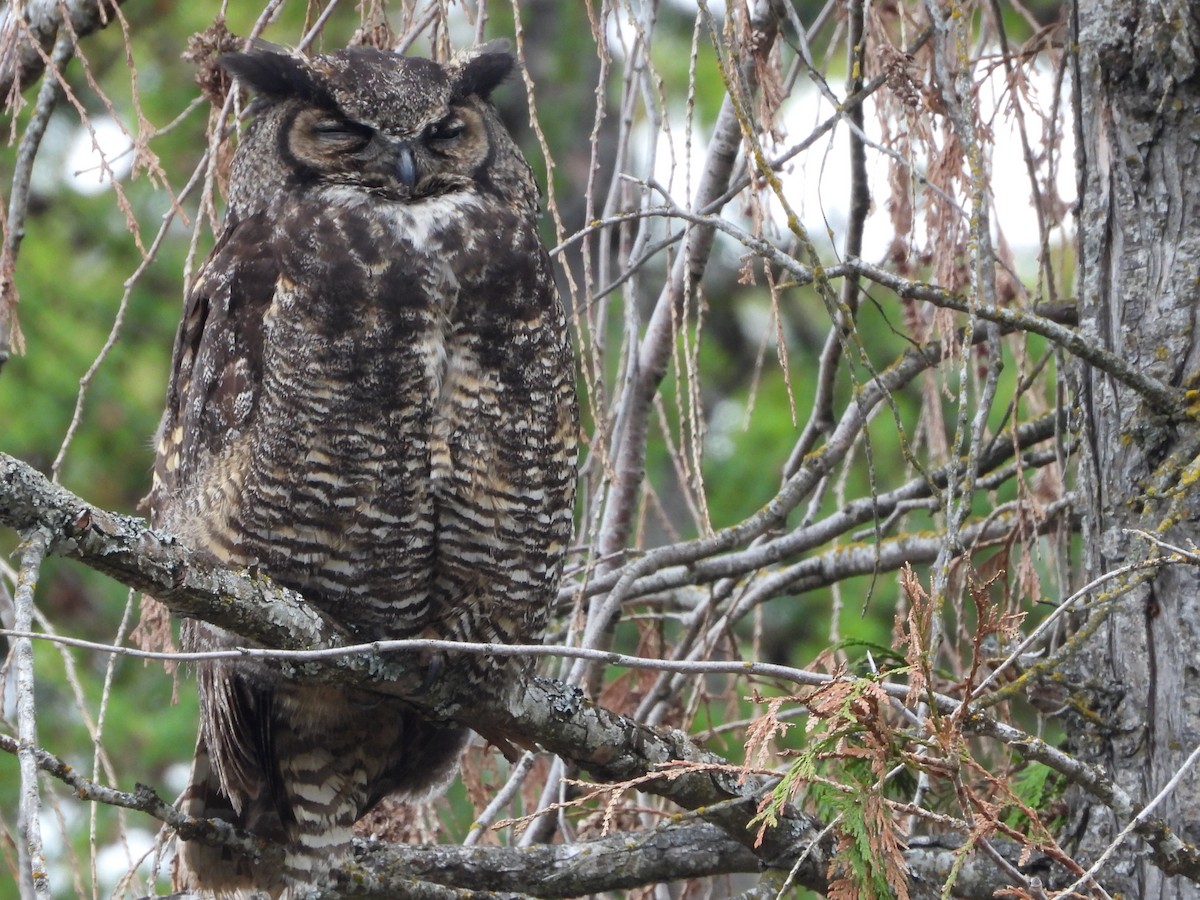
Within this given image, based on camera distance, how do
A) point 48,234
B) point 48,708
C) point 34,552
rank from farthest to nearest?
1. point 48,234
2. point 48,708
3. point 34,552

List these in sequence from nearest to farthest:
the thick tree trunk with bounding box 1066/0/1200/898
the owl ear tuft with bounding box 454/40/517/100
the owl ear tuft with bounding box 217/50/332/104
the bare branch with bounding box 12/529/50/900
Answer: the bare branch with bounding box 12/529/50/900 < the thick tree trunk with bounding box 1066/0/1200/898 < the owl ear tuft with bounding box 217/50/332/104 < the owl ear tuft with bounding box 454/40/517/100

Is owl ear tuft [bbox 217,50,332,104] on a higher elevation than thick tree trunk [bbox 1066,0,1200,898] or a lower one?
higher

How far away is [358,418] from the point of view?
2486mm

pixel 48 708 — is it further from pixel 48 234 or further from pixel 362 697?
pixel 362 697

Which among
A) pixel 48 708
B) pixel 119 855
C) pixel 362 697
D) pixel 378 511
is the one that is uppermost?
pixel 378 511

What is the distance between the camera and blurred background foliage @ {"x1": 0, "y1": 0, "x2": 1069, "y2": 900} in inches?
296

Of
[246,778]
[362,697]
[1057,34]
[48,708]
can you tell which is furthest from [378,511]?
[48,708]

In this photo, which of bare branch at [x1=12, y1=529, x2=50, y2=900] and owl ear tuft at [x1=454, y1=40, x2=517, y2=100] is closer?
bare branch at [x1=12, y1=529, x2=50, y2=900]

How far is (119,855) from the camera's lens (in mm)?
8844

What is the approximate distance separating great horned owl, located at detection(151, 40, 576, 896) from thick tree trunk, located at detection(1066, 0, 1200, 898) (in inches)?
40.0

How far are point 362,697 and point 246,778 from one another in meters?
0.32

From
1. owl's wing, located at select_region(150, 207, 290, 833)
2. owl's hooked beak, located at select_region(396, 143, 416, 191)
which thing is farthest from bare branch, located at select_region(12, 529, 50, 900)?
owl's hooked beak, located at select_region(396, 143, 416, 191)

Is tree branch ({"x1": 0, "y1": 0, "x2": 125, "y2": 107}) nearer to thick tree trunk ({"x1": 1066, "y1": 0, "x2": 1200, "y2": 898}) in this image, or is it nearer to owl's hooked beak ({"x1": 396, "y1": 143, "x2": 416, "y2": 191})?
owl's hooked beak ({"x1": 396, "y1": 143, "x2": 416, "y2": 191})

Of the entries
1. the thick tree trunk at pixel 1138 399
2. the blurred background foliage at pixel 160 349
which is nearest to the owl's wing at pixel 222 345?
the thick tree trunk at pixel 1138 399
